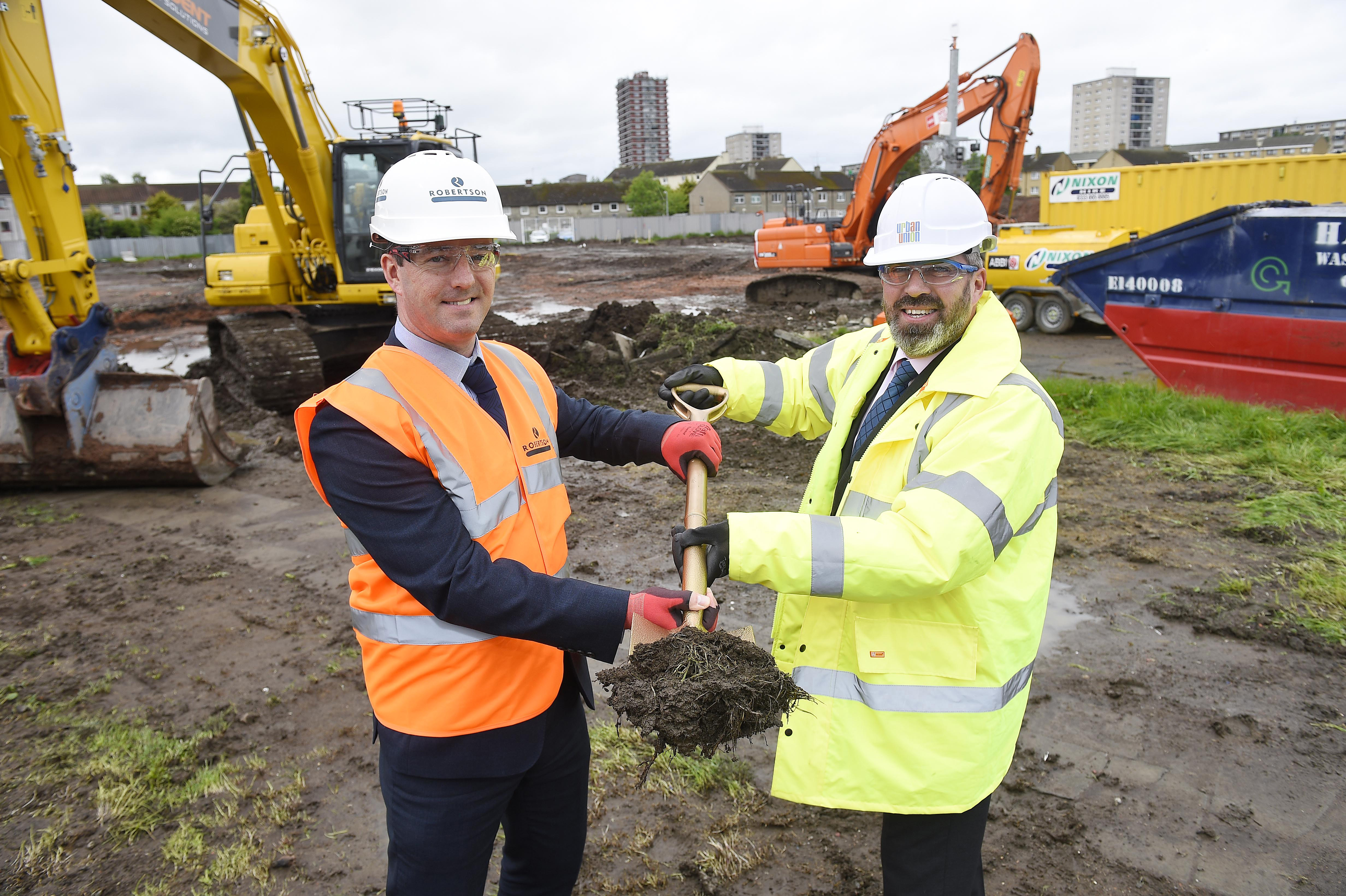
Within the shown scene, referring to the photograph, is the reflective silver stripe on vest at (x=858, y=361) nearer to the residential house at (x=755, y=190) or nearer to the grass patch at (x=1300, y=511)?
the grass patch at (x=1300, y=511)

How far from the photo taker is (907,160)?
53.6 feet

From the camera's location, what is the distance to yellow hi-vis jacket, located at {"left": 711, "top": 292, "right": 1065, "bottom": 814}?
6.77 ft

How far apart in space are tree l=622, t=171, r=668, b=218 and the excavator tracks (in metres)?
59.2

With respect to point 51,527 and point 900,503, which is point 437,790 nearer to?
point 900,503

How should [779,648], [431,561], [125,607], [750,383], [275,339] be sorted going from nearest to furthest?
[431,561] < [779,648] < [750,383] < [125,607] < [275,339]

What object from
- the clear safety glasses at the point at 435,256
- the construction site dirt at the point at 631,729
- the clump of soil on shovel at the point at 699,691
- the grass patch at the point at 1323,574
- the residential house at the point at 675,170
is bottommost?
the construction site dirt at the point at 631,729

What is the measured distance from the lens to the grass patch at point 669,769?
3.55 m

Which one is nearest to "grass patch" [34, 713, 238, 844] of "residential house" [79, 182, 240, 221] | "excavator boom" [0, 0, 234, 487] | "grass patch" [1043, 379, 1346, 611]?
"excavator boom" [0, 0, 234, 487]

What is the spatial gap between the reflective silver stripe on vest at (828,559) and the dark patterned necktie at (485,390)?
0.89 metres

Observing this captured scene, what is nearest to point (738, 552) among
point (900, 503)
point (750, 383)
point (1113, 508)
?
point (900, 503)

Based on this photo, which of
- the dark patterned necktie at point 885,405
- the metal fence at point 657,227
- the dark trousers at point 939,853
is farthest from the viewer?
the metal fence at point 657,227

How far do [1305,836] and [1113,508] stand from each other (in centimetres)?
359

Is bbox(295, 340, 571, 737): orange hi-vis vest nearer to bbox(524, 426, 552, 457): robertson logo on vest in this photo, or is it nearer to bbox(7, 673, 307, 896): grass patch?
bbox(524, 426, 552, 457): robertson logo on vest

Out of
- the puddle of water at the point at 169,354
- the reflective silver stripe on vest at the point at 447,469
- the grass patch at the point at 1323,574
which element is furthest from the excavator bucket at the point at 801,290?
the reflective silver stripe on vest at the point at 447,469
